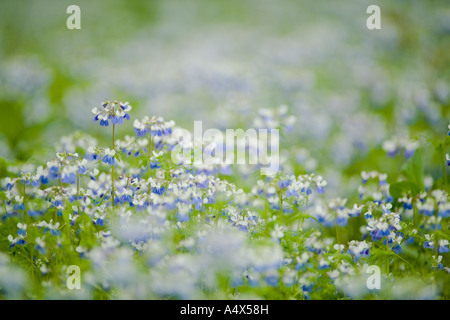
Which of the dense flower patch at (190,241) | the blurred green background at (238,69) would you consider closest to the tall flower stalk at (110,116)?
the dense flower patch at (190,241)

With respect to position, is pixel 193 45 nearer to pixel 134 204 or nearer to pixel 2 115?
pixel 2 115

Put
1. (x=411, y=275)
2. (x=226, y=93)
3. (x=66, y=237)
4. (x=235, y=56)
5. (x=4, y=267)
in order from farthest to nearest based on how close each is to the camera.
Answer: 1. (x=235, y=56)
2. (x=226, y=93)
3. (x=411, y=275)
4. (x=66, y=237)
5. (x=4, y=267)

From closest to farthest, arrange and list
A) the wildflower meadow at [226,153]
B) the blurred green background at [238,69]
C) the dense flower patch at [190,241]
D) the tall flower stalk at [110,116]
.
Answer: the dense flower patch at [190,241] → the wildflower meadow at [226,153] → the tall flower stalk at [110,116] → the blurred green background at [238,69]

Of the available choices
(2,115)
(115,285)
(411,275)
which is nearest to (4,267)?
(115,285)

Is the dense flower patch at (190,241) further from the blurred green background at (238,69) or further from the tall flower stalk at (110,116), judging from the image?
the blurred green background at (238,69)

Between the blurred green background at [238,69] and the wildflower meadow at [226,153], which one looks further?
the blurred green background at [238,69]

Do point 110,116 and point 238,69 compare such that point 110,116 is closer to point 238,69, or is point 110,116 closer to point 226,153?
point 226,153

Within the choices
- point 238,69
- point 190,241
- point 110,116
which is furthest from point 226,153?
point 238,69

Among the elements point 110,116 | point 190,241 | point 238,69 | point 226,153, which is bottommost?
point 190,241

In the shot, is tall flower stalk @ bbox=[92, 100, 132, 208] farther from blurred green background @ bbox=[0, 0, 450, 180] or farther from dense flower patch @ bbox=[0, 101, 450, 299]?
blurred green background @ bbox=[0, 0, 450, 180]
